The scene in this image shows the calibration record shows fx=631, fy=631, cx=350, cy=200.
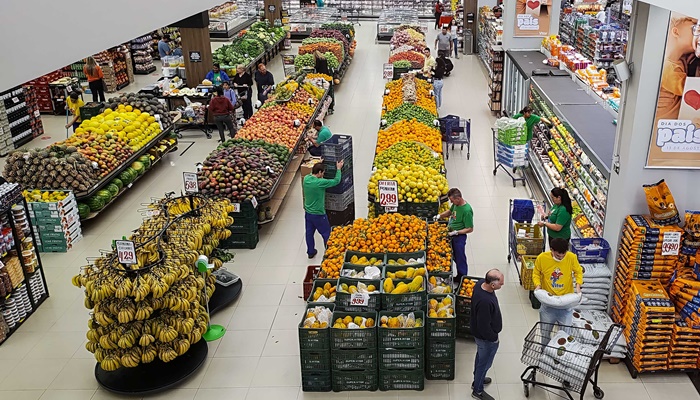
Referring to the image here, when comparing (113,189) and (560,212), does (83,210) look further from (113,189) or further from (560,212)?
(560,212)

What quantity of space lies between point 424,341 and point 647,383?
2.25 m

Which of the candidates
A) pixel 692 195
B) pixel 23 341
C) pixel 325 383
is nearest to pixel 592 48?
pixel 692 195

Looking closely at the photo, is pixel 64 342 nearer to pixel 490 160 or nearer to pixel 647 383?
pixel 647 383

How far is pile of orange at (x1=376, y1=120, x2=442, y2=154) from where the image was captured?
10.4 meters

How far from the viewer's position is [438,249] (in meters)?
7.32

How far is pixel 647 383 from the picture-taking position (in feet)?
20.4

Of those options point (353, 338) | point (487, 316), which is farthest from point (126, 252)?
point (487, 316)

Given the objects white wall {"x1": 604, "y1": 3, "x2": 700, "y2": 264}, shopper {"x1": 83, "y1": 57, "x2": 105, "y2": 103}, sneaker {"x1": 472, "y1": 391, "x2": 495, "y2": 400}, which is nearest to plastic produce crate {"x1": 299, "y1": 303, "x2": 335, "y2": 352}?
sneaker {"x1": 472, "y1": 391, "x2": 495, "y2": 400}

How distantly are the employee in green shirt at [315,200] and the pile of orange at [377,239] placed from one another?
81 cm

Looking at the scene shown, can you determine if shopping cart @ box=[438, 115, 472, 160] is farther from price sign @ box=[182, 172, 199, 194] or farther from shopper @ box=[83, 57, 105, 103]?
shopper @ box=[83, 57, 105, 103]

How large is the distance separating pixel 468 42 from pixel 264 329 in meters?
19.0

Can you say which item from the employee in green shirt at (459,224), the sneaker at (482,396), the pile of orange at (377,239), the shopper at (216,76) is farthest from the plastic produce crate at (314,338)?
the shopper at (216,76)

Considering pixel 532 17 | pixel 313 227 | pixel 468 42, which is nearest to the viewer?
pixel 313 227

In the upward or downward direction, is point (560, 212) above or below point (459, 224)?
above
